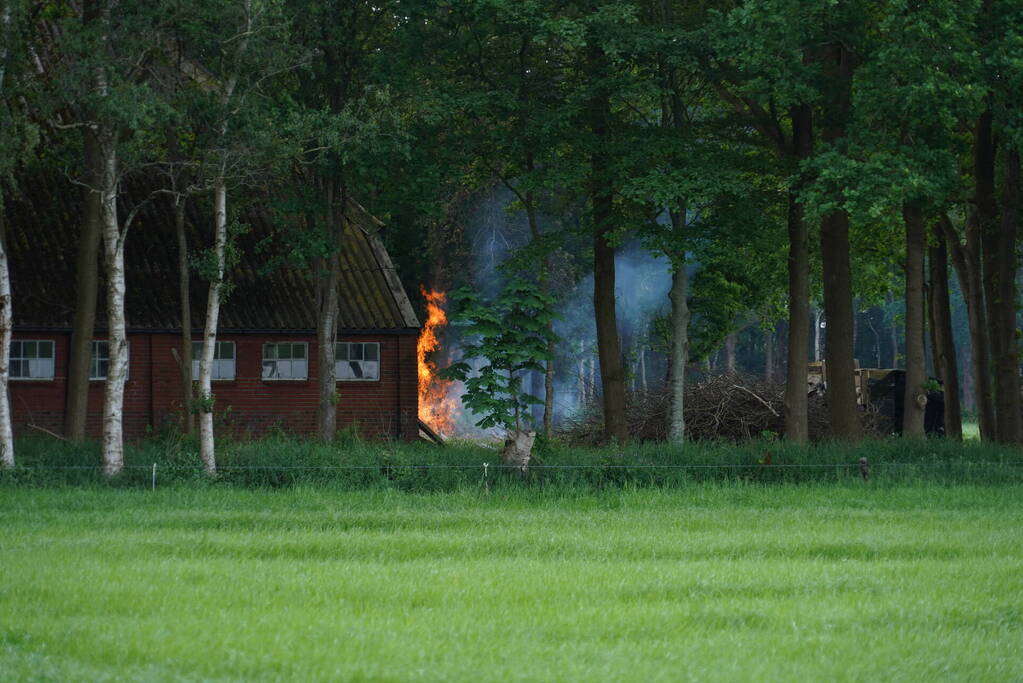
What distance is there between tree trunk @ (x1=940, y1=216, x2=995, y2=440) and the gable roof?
13.9m

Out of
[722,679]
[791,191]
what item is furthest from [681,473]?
[722,679]

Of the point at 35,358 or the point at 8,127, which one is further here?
the point at 35,358

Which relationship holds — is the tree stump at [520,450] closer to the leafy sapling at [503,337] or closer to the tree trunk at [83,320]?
the leafy sapling at [503,337]

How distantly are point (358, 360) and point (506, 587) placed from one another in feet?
90.1

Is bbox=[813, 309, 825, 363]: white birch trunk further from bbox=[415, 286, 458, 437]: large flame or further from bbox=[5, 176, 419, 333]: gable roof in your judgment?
bbox=[5, 176, 419, 333]: gable roof

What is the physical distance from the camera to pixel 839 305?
1229 inches

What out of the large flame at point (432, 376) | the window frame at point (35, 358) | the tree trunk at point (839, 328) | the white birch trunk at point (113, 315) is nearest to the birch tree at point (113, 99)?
the white birch trunk at point (113, 315)

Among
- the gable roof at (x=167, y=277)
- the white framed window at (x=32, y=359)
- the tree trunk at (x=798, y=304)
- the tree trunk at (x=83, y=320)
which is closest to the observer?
the tree trunk at (x=83, y=320)

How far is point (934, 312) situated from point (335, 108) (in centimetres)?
1577

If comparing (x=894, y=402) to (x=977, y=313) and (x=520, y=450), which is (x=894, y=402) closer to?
(x=977, y=313)

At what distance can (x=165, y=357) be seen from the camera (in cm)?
3981

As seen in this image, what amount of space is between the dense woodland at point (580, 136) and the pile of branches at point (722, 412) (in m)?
0.86

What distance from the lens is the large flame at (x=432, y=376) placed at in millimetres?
49312

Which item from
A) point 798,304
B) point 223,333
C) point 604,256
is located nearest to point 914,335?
point 798,304
